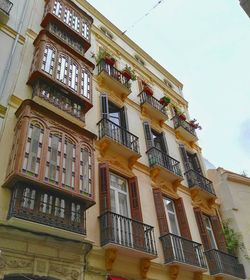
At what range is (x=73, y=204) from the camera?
7375 millimetres

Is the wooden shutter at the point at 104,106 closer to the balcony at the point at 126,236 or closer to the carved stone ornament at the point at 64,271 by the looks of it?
the balcony at the point at 126,236

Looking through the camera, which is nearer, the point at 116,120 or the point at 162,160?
the point at 162,160

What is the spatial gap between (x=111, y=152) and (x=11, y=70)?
413 cm

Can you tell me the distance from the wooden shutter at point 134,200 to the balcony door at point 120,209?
162 mm

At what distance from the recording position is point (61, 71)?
9812 mm

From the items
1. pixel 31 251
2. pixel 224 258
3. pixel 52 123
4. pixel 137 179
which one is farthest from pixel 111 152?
pixel 224 258

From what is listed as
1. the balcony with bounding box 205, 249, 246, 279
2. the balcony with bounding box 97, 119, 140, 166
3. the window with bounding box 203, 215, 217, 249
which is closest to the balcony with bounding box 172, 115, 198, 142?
the window with bounding box 203, 215, 217, 249

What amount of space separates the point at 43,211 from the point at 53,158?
4.62ft

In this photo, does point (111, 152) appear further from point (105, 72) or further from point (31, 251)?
point (31, 251)

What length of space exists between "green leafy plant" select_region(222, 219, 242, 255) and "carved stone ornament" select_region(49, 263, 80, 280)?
27.1ft

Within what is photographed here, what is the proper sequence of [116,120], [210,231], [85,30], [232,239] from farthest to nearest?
1. [210,231]
2. [232,239]
3. [85,30]
4. [116,120]

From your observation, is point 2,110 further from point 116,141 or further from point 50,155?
point 116,141

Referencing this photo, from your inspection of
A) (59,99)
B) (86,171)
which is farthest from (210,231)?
(59,99)

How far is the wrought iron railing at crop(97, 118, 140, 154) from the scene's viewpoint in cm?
1046
